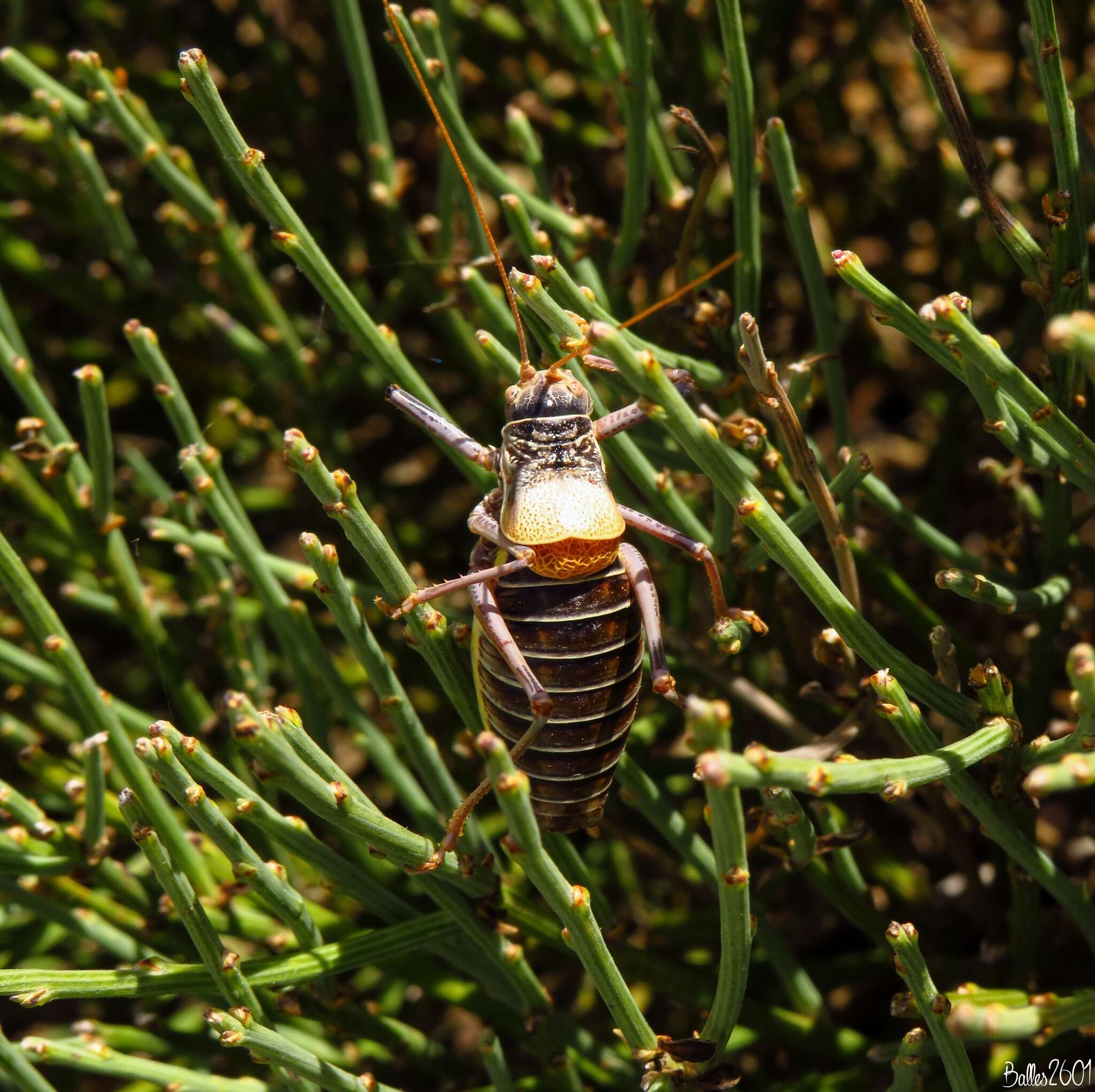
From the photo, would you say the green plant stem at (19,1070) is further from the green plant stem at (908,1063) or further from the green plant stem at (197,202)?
the green plant stem at (197,202)

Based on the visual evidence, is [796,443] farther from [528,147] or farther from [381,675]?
[528,147]

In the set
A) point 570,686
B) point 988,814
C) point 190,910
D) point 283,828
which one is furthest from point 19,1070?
point 988,814

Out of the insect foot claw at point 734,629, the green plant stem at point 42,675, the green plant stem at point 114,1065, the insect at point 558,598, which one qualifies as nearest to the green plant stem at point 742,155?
the insect at point 558,598

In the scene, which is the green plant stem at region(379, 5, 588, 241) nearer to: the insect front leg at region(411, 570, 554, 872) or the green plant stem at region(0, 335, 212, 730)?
the insect front leg at region(411, 570, 554, 872)

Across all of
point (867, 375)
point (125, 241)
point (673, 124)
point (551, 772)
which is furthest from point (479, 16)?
→ point (551, 772)

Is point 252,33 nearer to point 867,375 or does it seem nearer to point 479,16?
point 479,16
